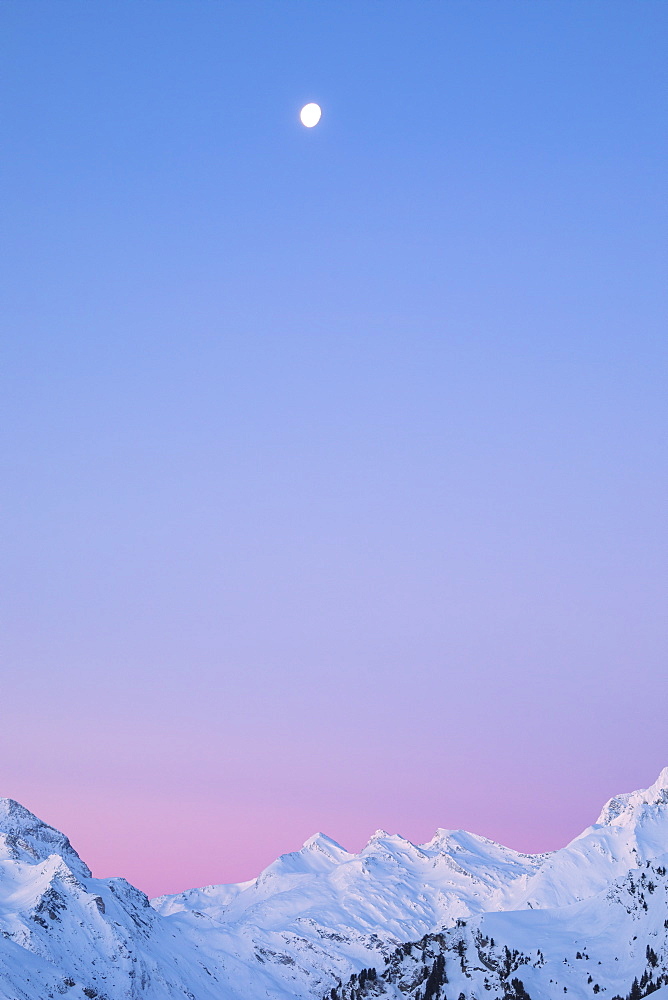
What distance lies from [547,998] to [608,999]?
1254 cm

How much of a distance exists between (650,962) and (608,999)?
37.1ft

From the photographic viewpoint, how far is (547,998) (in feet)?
655

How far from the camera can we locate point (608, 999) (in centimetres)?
19388

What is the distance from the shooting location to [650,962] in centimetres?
19650

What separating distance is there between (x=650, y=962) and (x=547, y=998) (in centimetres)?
2203
